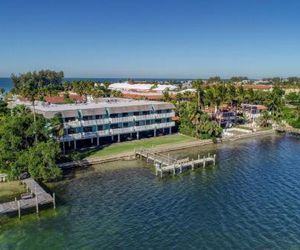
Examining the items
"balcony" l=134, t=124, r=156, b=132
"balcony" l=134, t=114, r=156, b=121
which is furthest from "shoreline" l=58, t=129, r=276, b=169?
"balcony" l=134, t=114, r=156, b=121

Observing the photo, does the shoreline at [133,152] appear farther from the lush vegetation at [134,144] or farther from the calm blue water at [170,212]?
the calm blue water at [170,212]

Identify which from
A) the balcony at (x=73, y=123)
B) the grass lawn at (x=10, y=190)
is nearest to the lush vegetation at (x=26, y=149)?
the grass lawn at (x=10, y=190)

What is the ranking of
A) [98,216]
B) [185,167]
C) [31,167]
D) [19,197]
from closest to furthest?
[98,216], [19,197], [31,167], [185,167]

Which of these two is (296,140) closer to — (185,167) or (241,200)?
(185,167)

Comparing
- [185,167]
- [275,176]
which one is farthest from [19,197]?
[275,176]

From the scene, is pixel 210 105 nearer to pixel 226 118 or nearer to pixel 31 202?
pixel 226 118

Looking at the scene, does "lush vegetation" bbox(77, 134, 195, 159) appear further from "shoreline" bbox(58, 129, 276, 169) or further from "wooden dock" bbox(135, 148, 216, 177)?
"wooden dock" bbox(135, 148, 216, 177)
